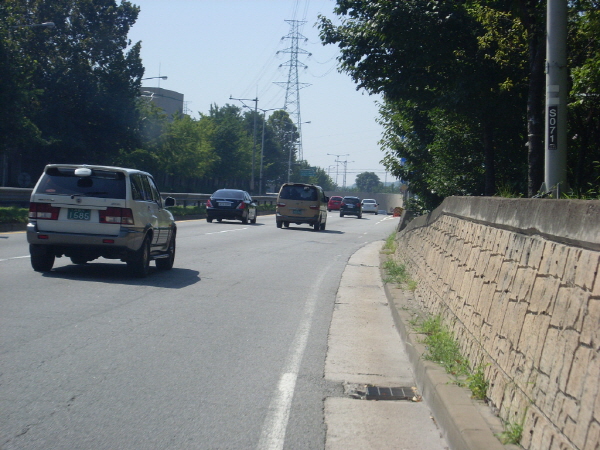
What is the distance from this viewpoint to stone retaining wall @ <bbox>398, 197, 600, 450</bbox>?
11.9 feet

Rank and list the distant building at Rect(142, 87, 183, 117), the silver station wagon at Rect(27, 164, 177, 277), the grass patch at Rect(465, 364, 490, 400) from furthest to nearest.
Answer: the distant building at Rect(142, 87, 183, 117) < the silver station wagon at Rect(27, 164, 177, 277) < the grass patch at Rect(465, 364, 490, 400)

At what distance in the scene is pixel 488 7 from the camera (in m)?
12.7

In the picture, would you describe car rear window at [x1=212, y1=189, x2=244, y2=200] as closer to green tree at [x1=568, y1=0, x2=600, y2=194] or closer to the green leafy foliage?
the green leafy foliage

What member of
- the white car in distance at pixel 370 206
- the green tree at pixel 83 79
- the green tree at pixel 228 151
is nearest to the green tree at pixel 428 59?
the green tree at pixel 83 79

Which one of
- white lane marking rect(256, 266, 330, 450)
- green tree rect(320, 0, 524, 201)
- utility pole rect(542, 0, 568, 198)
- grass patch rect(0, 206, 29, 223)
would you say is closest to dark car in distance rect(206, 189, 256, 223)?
grass patch rect(0, 206, 29, 223)

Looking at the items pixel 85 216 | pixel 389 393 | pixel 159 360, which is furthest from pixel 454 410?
pixel 85 216

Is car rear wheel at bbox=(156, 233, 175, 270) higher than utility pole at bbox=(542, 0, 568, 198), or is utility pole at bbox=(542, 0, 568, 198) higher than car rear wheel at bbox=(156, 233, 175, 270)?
utility pole at bbox=(542, 0, 568, 198)

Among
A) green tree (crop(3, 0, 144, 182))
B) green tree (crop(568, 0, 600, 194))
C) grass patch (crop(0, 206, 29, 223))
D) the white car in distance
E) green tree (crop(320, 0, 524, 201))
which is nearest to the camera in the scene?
green tree (crop(568, 0, 600, 194))

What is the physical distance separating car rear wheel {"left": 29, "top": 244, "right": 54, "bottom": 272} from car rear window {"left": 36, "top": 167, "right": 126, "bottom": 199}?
96cm

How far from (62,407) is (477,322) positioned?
336cm

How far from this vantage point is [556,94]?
9.56 m

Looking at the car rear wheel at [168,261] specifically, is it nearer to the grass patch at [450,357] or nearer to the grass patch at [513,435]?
the grass patch at [450,357]

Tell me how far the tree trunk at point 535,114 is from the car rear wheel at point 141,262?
21.1 feet

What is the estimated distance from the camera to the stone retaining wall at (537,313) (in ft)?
11.9
